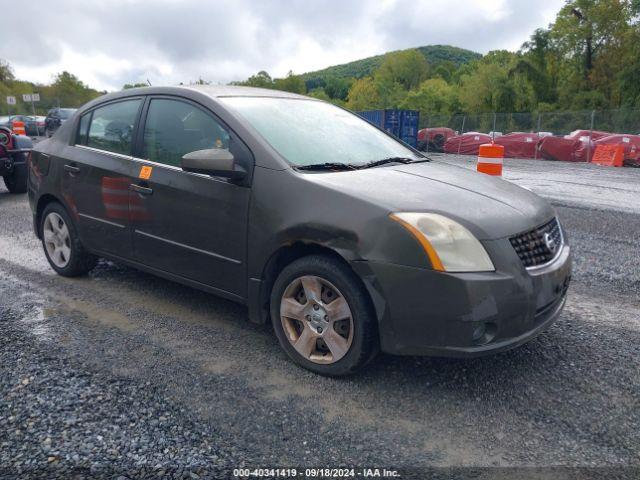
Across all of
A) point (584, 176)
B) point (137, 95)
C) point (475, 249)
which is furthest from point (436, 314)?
point (584, 176)

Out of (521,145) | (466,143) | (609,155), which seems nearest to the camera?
(609,155)

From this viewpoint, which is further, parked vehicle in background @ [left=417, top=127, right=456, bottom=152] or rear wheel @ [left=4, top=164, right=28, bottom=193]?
parked vehicle in background @ [left=417, top=127, right=456, bottom=152]

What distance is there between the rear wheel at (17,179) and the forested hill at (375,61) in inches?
5942

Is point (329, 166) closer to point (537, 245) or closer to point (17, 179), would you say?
point (537, 245)

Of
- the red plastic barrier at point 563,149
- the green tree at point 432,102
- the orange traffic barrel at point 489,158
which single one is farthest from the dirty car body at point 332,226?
the green tree at point 432,102

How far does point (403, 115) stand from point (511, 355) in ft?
73.1

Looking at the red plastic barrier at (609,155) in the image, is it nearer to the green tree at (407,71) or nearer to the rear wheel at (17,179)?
the rear wheel at (17,179)

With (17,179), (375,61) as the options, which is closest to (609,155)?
(17,179)

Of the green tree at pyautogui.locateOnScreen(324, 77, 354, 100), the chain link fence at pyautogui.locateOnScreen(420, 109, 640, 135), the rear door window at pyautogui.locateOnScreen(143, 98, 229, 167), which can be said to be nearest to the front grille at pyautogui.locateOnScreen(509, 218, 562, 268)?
the rear door window at pyautogui.locateOnScreen(143, 98, 229, 167)

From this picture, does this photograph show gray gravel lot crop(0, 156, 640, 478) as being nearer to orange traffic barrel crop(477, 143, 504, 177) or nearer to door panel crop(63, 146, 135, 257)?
door panel crop(63, 146, 135, 257)

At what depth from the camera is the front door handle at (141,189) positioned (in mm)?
3891

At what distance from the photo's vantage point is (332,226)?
2971 mm

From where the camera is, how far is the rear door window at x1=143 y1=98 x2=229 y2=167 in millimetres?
3663

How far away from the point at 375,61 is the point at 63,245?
181516 millimetres
